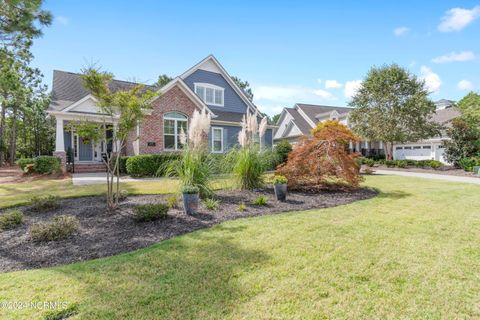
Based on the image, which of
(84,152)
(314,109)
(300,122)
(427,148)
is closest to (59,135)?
(84,152)

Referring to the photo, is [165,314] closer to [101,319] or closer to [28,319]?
[101,319]

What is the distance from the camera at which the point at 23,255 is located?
3881 millimetres

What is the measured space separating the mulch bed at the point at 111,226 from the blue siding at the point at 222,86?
13.5 m

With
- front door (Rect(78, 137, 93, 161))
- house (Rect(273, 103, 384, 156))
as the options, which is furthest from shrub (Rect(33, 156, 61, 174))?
house (Rect(273, 103, 384, 156))

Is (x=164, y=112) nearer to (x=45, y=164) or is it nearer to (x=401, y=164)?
(x=45, y=164)

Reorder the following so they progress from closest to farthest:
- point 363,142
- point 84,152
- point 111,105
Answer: point 111,105, point 84,152, point 363,142

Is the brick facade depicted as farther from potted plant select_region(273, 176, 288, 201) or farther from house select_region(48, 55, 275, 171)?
potted plant select_region(273, 176, 288, 201)

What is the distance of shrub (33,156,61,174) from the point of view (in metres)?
13.2

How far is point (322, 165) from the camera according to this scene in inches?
350

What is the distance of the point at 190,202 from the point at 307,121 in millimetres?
28396

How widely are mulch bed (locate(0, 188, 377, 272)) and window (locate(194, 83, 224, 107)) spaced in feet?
43.9

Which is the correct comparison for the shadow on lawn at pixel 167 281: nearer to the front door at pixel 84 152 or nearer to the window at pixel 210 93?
the front door at pixel 84 152

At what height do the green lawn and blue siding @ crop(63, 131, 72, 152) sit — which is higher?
blue siding @ crop(63, 131, 72, 152)

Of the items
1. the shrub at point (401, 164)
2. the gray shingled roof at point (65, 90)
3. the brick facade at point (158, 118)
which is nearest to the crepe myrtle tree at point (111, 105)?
the brick facade at point (158, 118)
